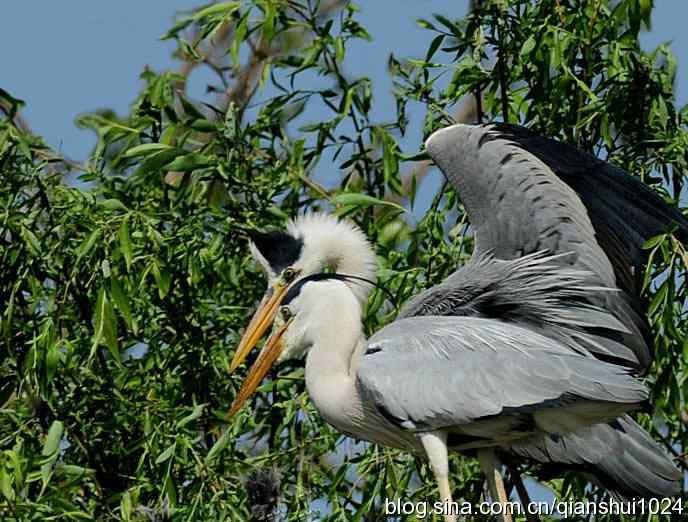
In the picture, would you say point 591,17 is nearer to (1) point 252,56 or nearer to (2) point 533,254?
(2) point 533,254

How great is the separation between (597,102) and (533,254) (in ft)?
1.55

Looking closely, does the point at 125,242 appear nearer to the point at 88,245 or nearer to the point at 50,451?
the point at 88,245

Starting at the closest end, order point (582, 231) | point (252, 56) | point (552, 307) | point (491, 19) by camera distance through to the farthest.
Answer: point (552, 307) < point (582, 231) < point (491, 19) < point (252, 56)

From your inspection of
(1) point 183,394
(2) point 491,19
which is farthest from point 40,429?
(2) point 491,19

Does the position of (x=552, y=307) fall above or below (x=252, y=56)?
below

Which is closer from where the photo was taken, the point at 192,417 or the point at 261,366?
the point at 192,417

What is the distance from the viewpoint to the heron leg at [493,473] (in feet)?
14.3

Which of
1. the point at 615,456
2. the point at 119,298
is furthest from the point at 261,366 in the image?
the point at 615,456

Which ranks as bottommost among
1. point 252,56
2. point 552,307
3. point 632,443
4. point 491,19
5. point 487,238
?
point 632,443

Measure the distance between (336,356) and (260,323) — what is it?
0.36 metres

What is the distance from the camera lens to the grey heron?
166 inches

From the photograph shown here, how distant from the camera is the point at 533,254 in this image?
4.60 meters

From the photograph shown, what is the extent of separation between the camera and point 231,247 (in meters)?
5.18

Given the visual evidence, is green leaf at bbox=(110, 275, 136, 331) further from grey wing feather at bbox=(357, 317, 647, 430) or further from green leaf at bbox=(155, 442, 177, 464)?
grey wing feather at bbox=(357, 317, 647, 430)
